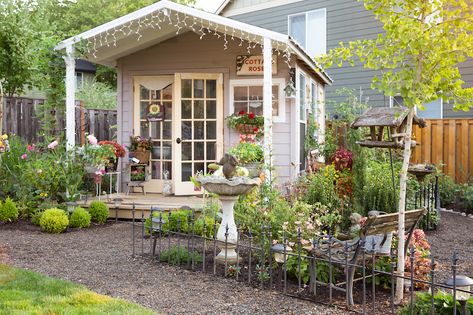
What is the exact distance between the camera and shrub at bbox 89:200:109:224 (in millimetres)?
8383

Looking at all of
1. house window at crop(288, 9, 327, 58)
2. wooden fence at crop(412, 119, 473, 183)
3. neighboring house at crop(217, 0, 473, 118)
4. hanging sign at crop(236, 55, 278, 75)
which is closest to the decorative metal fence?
hanging sign at crop(236, 55, 278, 75)

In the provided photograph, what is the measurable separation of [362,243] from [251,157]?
4.33 m

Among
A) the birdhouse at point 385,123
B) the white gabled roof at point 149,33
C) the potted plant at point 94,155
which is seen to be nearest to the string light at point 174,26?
the white gabled roof at point 149,33

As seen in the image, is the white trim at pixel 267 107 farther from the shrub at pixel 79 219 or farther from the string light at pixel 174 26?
the shrub at pixel 79 219

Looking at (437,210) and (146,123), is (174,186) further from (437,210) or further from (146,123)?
(437,210)

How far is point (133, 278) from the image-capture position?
5.27 metres

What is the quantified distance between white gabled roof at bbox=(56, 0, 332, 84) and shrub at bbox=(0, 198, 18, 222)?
2623 mm

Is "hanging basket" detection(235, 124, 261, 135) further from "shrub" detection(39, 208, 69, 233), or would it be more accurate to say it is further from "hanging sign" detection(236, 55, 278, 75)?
"shrub" detection(39, 208, 69, 233)

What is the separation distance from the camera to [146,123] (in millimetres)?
10219

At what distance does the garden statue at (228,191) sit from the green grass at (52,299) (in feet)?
4.58

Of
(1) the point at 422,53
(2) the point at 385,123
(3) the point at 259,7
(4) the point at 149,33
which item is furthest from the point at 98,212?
(3) the point at 259,7

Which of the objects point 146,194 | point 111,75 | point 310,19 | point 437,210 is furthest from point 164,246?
point 111,75

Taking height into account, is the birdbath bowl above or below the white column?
below

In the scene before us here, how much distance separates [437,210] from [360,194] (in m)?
1.63
